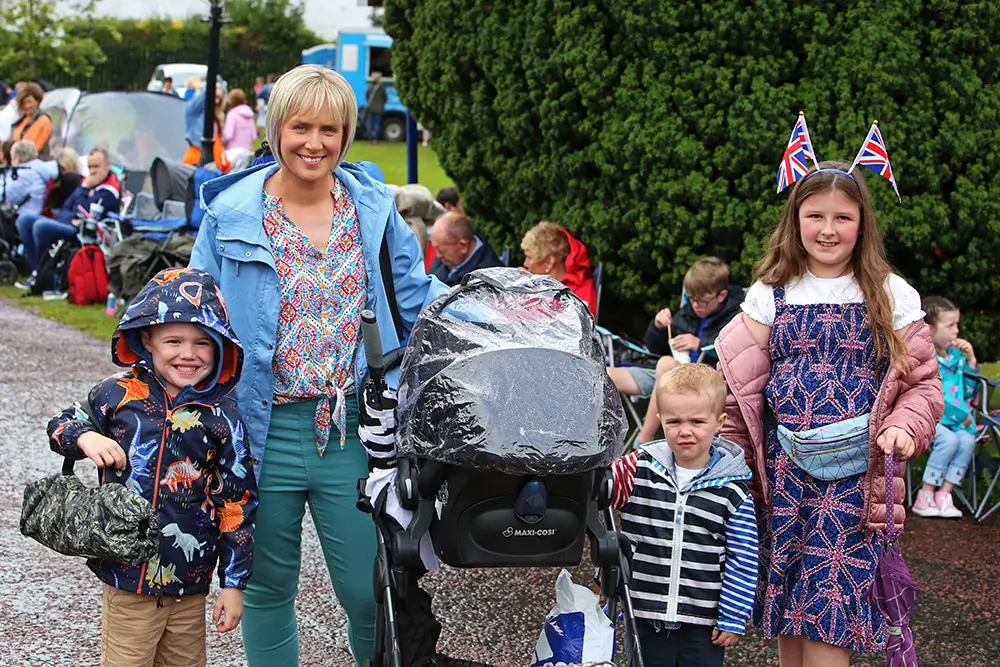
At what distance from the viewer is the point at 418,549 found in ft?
10.2

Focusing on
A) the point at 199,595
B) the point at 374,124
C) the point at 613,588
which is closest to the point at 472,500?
the point at 613,588

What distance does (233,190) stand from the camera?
12.2 feet

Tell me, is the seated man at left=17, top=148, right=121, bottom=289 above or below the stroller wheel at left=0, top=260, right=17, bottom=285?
above

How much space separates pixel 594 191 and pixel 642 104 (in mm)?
650

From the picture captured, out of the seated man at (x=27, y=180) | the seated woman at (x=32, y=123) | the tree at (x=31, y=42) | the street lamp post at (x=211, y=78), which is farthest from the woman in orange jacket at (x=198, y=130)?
the tree at (x=31, y=42)

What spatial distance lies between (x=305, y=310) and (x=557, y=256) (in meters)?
3.69

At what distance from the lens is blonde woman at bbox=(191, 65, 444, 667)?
3.63 meters

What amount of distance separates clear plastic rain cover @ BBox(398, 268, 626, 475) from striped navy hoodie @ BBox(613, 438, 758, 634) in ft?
2.39

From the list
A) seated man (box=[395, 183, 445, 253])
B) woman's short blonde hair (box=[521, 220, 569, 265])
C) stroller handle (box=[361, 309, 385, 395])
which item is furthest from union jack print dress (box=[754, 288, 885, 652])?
seated man (box=[395, 183, 445, 253])

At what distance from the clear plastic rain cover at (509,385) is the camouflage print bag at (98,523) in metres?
0.74

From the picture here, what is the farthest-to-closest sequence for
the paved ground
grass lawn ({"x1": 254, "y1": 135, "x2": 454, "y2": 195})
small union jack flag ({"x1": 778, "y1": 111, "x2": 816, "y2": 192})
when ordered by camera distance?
grass lawn ({"x1": 254, "y1": 135, "x2": 454, "y2": 195}) < the paved ground < small union jack flag ({"x1": 778, "y1": 111, "x2": 816, "y2": 192})

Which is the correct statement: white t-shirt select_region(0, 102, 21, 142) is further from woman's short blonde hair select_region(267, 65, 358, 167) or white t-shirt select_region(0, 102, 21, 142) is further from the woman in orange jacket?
woman's short blonde hair select_region(267, 65, 358, 167)

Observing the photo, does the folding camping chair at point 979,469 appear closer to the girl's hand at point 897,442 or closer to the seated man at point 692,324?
the seated man at point 692,324

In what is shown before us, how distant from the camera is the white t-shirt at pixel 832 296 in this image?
12.8 feet
